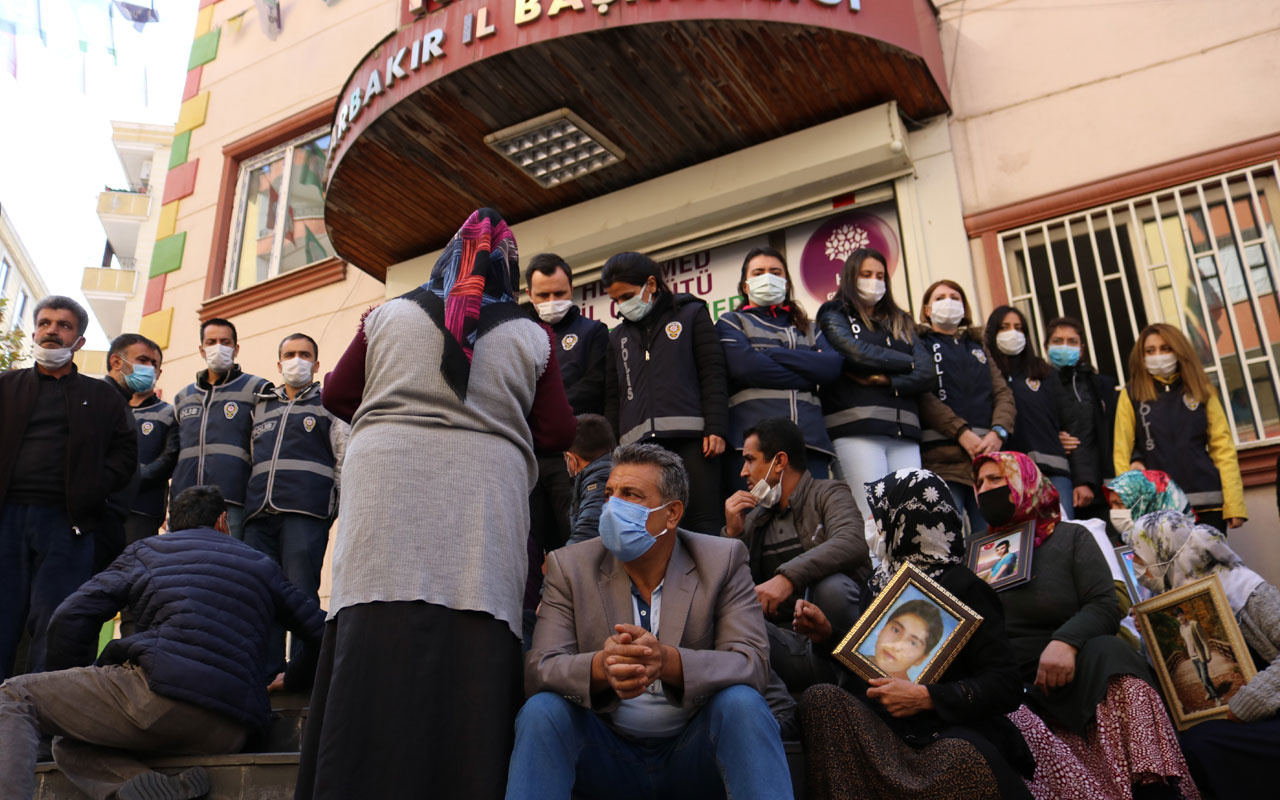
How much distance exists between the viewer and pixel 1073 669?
3.81 metres

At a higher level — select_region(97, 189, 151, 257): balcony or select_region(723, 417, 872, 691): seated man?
select_region(97, 189, 151, 257): balcony

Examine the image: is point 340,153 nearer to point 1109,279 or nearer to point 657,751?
point 1109,279

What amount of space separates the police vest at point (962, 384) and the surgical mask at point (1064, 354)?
2.38 feet

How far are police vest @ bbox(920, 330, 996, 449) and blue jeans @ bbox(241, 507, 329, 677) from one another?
11.9 feet

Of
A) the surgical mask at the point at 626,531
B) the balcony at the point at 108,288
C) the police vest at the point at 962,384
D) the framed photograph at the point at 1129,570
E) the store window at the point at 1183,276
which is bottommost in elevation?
the framed photograph at the point at 1129,570

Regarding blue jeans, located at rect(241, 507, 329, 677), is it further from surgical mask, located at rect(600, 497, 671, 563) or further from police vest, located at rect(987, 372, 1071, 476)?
police vest, located at rect(987, 372, 1071, 476)

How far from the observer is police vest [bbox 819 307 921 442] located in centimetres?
537

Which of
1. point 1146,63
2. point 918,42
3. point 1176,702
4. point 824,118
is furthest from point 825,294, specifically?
point 1176,702

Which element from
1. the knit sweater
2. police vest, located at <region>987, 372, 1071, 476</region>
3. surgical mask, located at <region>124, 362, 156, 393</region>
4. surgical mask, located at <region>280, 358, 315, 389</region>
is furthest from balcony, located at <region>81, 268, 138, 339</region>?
the knit sweater

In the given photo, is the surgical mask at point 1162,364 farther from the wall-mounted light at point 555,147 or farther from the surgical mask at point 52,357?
the surgical mask at point 52,357

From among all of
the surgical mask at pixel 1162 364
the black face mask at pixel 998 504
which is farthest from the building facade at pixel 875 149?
the black face mask at pixel 998 504

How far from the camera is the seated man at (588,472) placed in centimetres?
407

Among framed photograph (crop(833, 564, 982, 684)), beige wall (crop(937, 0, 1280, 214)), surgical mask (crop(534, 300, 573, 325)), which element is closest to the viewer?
framed photograph (crop(833, 564, 982, 684))

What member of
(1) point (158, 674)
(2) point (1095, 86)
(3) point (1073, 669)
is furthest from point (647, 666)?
(2) point (1095, 86)
